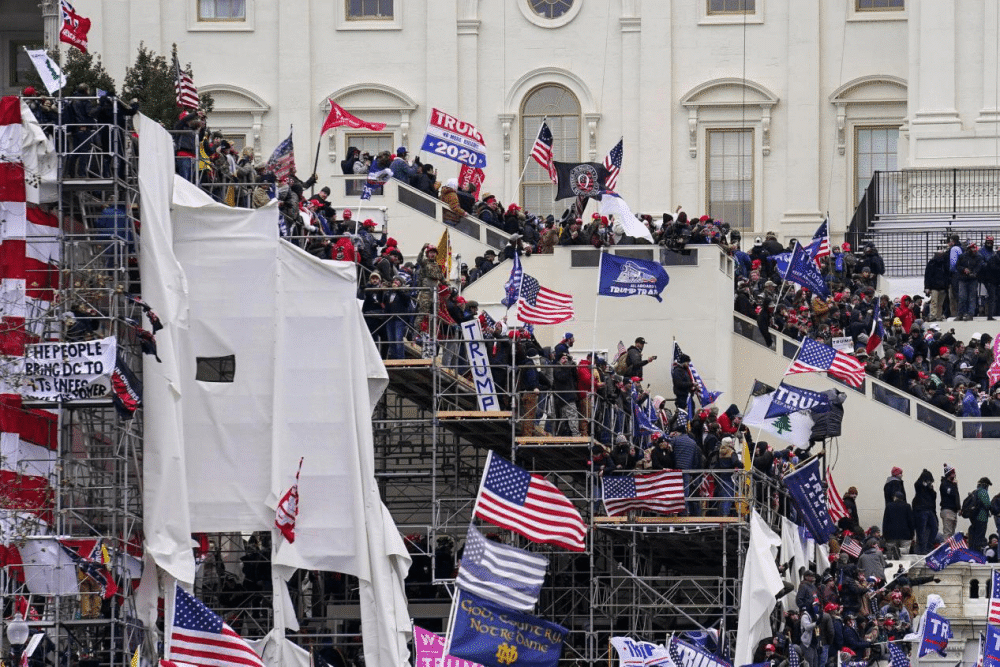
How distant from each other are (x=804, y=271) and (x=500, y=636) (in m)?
13.6

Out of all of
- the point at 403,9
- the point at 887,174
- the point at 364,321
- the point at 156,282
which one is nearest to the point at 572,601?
the point at 364,321

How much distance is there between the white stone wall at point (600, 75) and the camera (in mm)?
87250

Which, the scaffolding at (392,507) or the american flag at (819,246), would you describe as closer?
the scaffolding at (392,507)

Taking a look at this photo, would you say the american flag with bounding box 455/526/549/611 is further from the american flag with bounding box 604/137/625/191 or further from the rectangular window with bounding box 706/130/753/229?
the rectangular window with bounding box 706/130/753/229

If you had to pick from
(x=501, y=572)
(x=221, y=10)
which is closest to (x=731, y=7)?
(x=221, y=10)

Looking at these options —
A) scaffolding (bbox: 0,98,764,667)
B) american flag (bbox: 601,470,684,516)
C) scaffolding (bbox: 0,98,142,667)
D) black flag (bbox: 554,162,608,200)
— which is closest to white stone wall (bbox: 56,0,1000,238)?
black flag (bbox: 554,162,608,200)

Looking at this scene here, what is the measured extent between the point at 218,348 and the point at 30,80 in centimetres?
2218

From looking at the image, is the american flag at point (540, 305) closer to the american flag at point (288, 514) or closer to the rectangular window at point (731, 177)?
the american flag at point (288, 514)

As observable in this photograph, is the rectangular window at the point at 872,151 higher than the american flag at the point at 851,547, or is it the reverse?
the rectangular window at the point at 872,151

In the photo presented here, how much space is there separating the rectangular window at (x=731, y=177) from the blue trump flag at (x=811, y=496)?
76.3 feet

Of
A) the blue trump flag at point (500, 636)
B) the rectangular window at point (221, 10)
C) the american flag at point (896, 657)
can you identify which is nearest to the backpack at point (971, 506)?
the american flag at point (896, 657)

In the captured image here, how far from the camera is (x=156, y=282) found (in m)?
58.0

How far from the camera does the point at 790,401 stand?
6362cm

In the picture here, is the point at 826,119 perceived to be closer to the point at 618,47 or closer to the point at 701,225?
the point at 618,47
